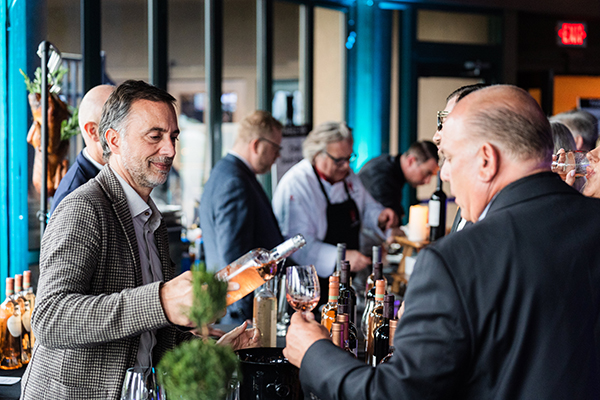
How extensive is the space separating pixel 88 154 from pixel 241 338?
99cm

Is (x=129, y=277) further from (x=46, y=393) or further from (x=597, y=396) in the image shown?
(x=597, y=396)

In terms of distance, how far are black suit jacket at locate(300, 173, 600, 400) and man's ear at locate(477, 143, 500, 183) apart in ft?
0.15

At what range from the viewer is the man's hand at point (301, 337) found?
122cm

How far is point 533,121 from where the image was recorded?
3.60ft

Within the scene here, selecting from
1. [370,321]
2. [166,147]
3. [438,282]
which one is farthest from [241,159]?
[438,282]

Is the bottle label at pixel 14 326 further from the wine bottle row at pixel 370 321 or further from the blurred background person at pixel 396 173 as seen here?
the blurred background person at pixel 396 173

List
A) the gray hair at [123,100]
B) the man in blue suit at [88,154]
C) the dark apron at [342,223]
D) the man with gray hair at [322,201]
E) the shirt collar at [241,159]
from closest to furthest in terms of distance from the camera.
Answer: the gray hair at [123,100] < the man in blue suit at [88,154] < the shirt collar at [241,159] < the man with gray hair at [322,201] < the dark apron at [342,223]

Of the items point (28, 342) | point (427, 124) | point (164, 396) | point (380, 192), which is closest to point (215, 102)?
point (380, 192)

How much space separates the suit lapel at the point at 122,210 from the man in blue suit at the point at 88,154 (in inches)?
16.6

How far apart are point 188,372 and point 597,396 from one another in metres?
0.73

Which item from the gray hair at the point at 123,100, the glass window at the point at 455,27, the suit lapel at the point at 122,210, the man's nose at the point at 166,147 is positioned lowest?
the suit lapel at the point at 122,210

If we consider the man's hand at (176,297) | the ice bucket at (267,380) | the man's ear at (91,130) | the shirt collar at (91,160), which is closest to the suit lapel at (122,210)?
the man's hand at (176,297)

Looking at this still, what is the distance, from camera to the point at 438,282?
3.37 feet

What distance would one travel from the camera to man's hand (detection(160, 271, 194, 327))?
1.25m
